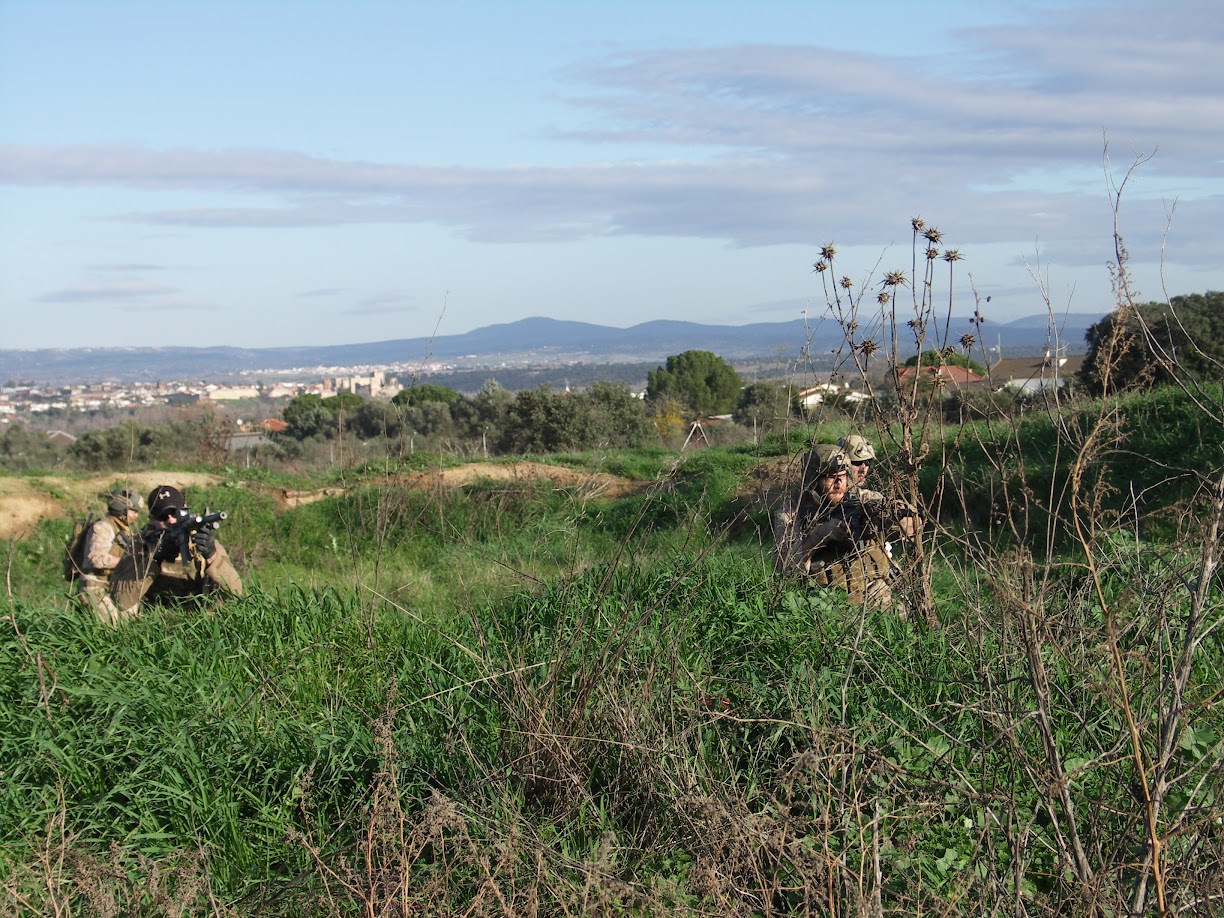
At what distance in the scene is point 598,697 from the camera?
386 cm

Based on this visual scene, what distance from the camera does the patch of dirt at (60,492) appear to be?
12195 mm

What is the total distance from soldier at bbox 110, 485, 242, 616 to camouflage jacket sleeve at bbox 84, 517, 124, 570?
336 millimetres

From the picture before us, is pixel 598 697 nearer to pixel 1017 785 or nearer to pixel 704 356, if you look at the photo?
pixel 1017 785

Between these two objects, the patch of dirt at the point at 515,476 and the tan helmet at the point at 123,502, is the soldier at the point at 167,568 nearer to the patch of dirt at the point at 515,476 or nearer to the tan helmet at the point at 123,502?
the tan helmet at the point at 123,502

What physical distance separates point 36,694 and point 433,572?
333 centimetres

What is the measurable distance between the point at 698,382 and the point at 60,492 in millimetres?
25706

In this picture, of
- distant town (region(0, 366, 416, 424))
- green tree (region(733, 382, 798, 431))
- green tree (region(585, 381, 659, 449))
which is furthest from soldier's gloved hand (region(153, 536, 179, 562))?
distant town (region(0, 366, 416, 424))

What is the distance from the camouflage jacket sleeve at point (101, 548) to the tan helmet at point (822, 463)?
451cm

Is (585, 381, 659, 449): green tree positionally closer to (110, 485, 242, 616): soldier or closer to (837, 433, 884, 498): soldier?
(110, 485, 242, 616): soldier

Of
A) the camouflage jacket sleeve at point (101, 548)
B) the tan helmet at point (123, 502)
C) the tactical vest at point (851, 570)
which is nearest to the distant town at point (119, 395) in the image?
the tan helmet at point (123, 502)

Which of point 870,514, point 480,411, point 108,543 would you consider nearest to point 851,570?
point 870,514

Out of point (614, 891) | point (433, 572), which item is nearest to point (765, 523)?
point (433, 572)

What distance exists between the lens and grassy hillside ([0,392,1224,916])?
2.74 m

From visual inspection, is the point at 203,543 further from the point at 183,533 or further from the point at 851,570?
the point at 851,570
